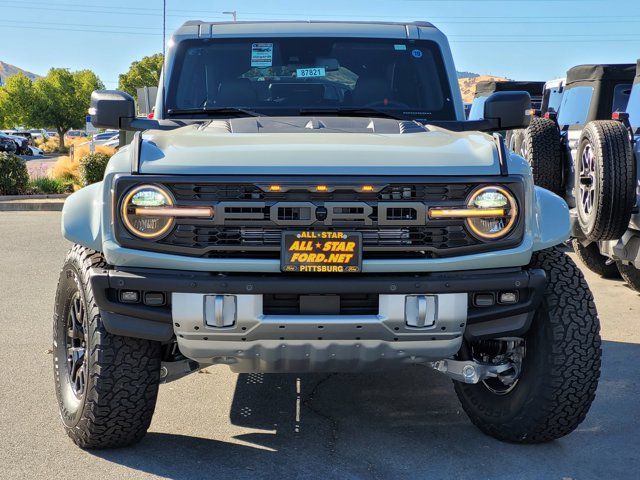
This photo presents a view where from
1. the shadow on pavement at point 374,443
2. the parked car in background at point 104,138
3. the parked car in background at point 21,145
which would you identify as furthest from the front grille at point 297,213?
the parked car in background at point 21,145

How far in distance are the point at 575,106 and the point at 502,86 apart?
5487 mm

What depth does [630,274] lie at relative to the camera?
823 centimetres

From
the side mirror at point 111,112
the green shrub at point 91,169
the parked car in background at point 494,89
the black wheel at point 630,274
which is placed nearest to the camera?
the side mirror at point 111,112

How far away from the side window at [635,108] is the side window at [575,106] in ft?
7.61

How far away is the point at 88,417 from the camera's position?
3.97 m

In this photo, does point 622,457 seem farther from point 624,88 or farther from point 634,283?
point 624,88

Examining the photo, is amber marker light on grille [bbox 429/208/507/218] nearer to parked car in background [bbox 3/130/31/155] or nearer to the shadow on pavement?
the shadow on pavement

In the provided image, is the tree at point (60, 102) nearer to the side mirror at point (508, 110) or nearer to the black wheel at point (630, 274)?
the black wheel at point (630, 274)

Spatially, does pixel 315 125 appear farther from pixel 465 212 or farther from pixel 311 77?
pixel 465 212

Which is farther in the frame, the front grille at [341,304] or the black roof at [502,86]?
the black roof at [502,86]

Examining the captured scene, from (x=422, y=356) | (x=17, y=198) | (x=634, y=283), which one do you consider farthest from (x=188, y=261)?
(x=17, y=198)

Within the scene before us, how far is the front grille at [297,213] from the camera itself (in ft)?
12.0

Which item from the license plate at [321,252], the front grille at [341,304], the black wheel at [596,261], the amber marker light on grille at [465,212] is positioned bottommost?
the black wheel at [596,261]

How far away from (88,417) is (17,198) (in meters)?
15.0
